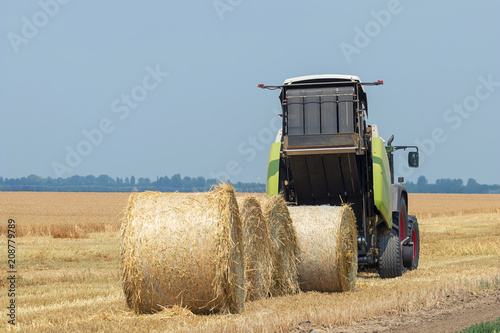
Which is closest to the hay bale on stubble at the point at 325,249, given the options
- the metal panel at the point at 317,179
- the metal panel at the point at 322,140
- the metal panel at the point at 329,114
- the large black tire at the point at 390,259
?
the metal panel at the point at 322,140

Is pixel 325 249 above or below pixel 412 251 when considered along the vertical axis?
above

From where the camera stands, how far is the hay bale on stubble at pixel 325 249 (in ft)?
32.5

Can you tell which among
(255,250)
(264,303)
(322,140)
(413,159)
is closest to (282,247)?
(255,250)

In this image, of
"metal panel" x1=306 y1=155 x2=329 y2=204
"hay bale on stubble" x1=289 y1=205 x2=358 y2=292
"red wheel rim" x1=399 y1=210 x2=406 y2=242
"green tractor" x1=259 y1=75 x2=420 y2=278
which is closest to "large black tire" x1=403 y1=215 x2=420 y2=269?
"red wheel rim" x1=399 y1=210 x2=406 y2=242

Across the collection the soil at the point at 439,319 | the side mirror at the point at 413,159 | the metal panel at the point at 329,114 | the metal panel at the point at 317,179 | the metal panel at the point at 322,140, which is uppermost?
the metal panel at the point at 329,114

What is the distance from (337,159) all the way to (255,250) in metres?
3.07

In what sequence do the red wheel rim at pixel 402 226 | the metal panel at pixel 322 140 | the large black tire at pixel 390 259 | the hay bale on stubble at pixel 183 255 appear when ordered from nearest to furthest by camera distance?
the hay bale on stubble at pixel 183 255 → the metal panel at pixel 322 140 → the large black tire at pixel 390 259 → the red wheel rim at pixel 402 226

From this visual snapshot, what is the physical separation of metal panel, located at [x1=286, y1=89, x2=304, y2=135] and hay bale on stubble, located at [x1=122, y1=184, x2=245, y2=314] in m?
3.79

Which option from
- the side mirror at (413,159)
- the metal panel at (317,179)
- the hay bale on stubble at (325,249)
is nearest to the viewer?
the hay bale on stubble at (325,249)

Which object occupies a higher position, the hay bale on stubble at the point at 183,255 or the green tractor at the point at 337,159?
the green tractor at the point at 337,159

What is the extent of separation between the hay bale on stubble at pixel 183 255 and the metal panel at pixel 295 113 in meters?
3.79

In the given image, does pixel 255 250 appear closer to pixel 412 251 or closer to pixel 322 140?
pixel 322 140

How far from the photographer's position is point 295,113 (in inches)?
449

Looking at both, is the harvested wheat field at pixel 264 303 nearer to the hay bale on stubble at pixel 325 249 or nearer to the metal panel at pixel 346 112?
the hay bale on stubble at pixel 325 249
